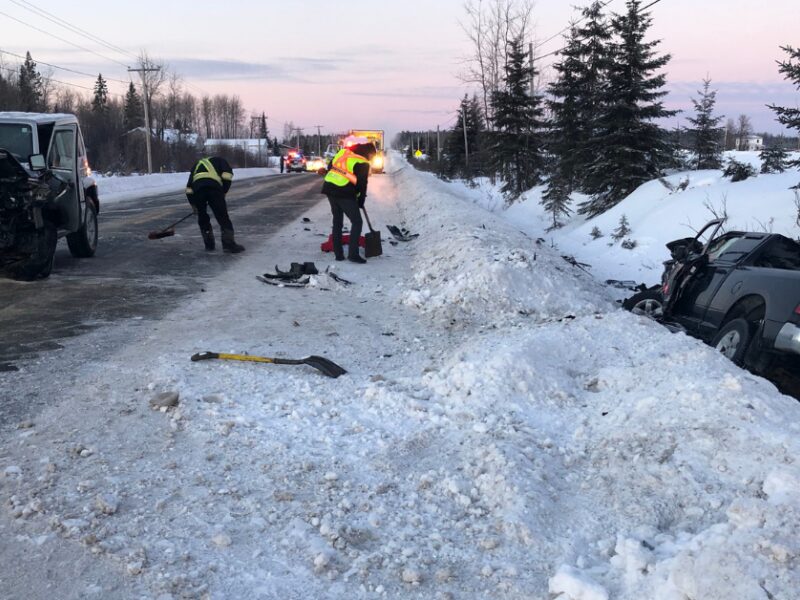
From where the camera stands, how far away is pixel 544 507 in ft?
11.3

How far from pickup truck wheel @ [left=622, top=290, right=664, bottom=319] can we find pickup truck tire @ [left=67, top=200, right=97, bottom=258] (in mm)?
8074

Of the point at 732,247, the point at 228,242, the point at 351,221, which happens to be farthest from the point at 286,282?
the point at 732,247

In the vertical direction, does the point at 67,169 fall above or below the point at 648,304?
above

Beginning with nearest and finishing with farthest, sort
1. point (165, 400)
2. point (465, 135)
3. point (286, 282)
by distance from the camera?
point (165, 400) → point (286, 282) → point (465, 135)

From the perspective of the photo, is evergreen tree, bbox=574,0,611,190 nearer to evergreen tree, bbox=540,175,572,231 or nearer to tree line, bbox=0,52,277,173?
evergreen tree, bbox=540,175,572,231

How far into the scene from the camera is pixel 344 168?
10.9m

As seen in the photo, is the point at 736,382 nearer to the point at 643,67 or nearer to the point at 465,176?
the point at 643,67

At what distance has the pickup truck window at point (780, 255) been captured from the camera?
20.4 feet

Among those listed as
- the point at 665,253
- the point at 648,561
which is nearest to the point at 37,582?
the point at 648,561

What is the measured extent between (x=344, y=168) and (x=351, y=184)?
0.93 feet

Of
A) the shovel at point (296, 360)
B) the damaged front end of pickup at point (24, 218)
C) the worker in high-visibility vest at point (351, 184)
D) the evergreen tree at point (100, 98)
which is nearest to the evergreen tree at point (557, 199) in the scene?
the worker in high-visibility vest at point (351, 184)

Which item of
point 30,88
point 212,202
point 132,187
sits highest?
point 30,88

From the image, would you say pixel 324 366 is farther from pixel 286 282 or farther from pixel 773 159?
pixel 773 159

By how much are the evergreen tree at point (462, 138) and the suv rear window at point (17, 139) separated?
42.6 meters
